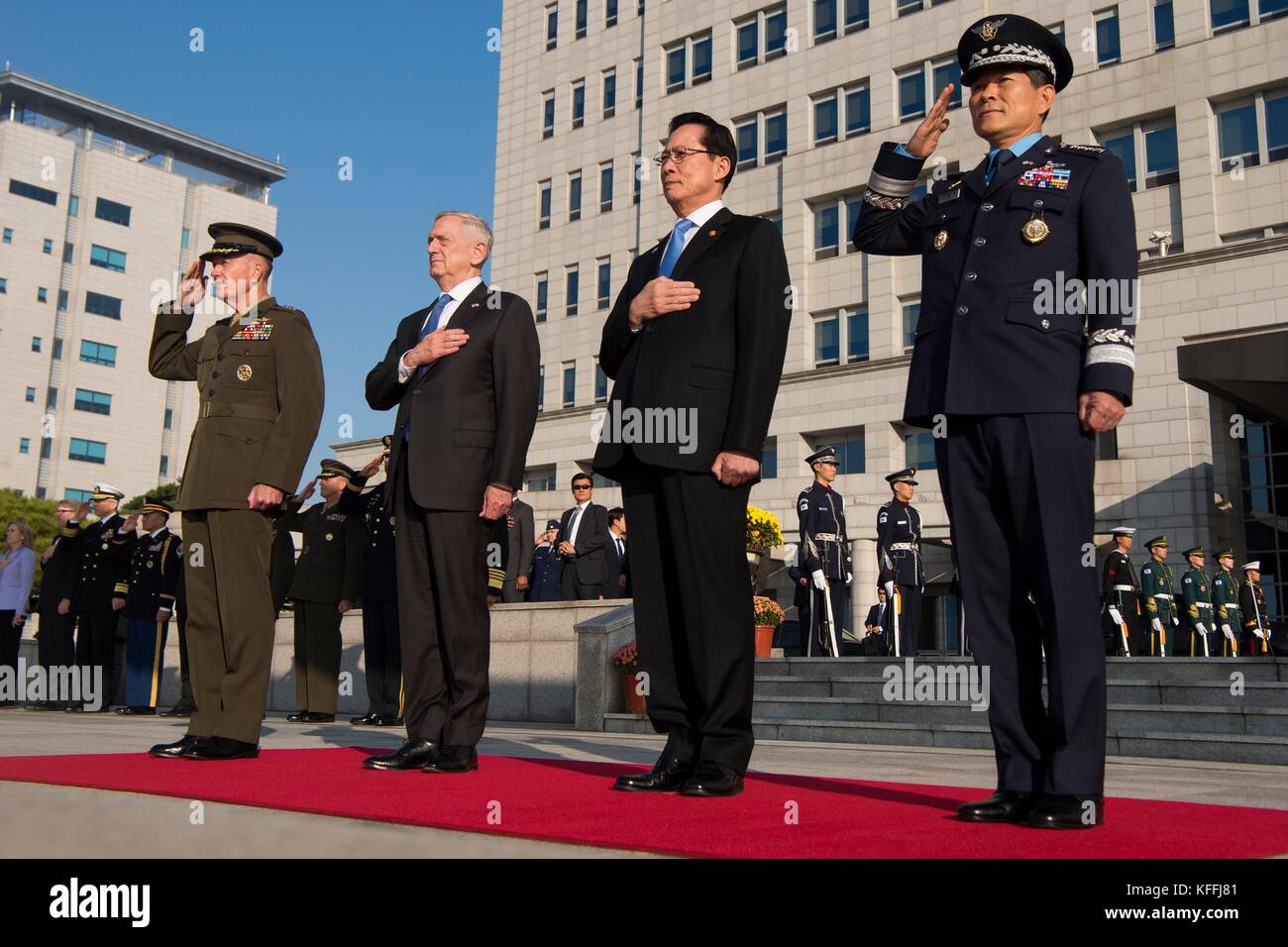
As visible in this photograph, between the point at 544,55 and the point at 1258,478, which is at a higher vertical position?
the point at 544,55

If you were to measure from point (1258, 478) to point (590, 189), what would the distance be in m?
26.2

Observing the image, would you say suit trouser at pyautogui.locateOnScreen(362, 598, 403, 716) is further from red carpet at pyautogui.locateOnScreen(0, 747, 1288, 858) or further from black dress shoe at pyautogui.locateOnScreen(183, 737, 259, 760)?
red carpet at pyautogui.locateOnScreen(0, 747, 1288, 858)

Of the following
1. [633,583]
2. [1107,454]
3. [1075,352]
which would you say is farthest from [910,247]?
[1107,454]

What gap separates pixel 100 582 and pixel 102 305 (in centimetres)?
6869

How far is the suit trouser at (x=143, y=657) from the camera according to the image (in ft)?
44.1

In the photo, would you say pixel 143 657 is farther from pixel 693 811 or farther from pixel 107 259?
pixel 107 259

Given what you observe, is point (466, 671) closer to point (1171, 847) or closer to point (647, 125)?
point (1171, 847)

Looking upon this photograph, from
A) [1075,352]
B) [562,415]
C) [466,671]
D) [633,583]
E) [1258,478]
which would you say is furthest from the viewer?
[562,415]

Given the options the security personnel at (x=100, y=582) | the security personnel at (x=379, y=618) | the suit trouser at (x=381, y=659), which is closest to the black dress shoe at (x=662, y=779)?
the security personnel at (x=379, y=618)

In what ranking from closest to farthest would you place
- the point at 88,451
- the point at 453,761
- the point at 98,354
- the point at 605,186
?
1. the point at 453,761
2. the point at 605,186
3. the point at 88,451
4. the point at 98,354

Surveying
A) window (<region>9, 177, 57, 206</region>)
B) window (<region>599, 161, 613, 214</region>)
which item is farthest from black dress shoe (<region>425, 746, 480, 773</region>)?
window (<region>9, 177, 57, 206</region>)

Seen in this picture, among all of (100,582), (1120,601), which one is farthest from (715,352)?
(1120,601)

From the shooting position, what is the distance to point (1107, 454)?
27.9m

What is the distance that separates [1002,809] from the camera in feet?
11.7
